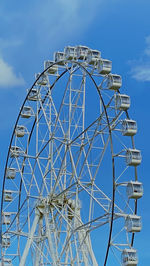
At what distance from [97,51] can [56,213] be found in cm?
783

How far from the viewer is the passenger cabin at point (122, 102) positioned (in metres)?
26.8

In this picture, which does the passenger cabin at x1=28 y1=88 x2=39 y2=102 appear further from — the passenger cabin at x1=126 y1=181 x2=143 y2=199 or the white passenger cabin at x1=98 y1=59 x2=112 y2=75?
the passenger cabin at x1=126 y1=181 x2=143 y2=199

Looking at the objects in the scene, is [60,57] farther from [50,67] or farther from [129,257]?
[129,257]

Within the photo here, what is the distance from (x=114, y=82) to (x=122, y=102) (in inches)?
38.4

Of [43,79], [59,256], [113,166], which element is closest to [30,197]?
[59,256]

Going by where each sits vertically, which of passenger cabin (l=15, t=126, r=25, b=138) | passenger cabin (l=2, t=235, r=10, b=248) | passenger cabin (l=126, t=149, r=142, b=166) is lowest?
passenger cabin (l=2, t=235, r=10, b=248)

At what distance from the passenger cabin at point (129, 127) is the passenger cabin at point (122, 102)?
2.38ft

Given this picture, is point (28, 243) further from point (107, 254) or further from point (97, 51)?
point (97, 51)

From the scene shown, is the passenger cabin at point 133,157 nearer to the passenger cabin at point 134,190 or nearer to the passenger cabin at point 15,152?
the passenger cabin at point 134,190

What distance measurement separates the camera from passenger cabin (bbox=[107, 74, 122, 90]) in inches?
1070

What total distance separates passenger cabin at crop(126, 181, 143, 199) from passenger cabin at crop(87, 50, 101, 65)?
6499 millimetres

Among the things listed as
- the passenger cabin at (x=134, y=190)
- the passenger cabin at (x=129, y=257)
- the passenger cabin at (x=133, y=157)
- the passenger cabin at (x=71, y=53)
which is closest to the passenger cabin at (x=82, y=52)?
the passenger cabin at (x=71, y=53)

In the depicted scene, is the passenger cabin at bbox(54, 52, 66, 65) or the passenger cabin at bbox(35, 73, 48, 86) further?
the passenger cabin at bbox(35, 73, 48, 86)

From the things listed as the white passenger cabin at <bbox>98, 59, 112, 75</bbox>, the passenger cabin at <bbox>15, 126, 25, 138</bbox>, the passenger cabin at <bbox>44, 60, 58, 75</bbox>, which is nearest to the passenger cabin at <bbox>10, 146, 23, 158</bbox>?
the passenger cabin at <bbox>15, 126, 25, 138</bbox>
